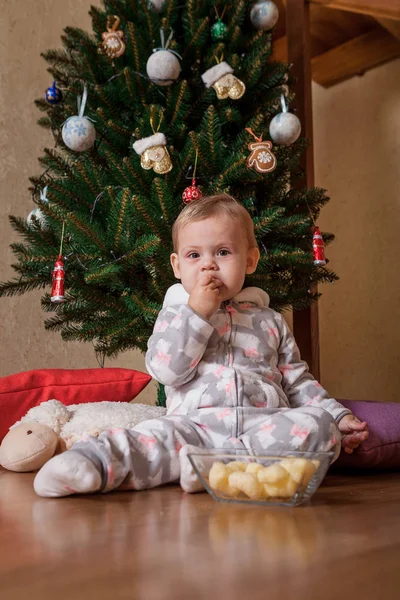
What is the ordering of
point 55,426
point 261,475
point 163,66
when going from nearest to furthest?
point 261,475
point 55,426
point 163,66

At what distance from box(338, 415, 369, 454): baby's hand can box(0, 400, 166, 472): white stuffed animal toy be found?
40 cm

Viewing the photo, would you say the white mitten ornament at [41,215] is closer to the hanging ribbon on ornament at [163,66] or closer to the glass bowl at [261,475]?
the hanging ribbon on ornament at [163,66]

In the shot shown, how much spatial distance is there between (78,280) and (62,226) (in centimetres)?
14

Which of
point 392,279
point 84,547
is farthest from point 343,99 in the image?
point 84,547

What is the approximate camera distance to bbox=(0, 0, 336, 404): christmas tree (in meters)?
1.45

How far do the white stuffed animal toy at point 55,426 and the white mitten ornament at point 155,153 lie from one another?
21.2 inches

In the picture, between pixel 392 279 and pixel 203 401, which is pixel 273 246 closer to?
pixel 203 401

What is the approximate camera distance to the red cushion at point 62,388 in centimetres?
129

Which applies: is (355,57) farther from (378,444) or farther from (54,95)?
(378,444)

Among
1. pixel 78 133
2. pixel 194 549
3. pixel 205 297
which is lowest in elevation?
pixel 194 549

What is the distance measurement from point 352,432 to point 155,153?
74cm

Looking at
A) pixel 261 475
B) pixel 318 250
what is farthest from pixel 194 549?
pixel 318 250

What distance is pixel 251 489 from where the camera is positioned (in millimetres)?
796

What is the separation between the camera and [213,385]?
1.08m
